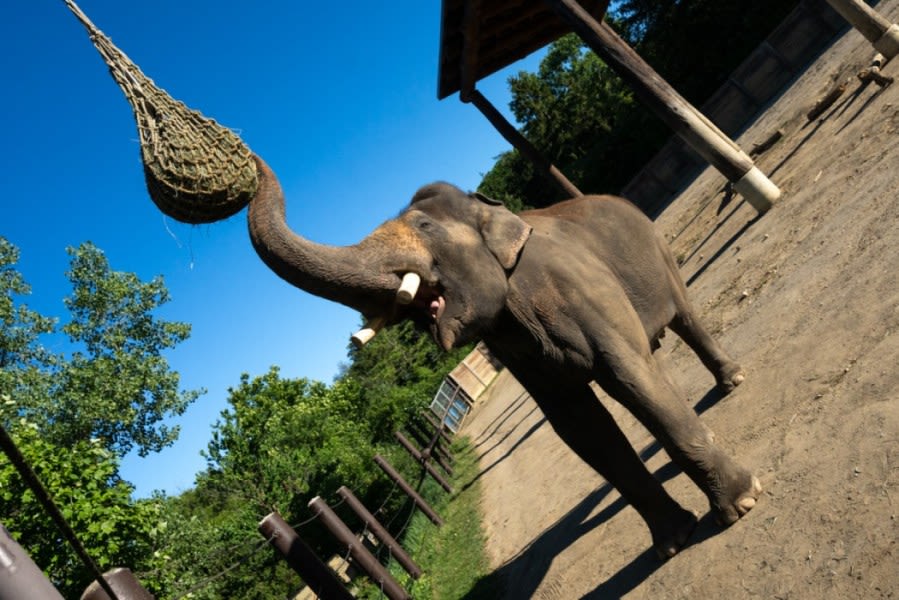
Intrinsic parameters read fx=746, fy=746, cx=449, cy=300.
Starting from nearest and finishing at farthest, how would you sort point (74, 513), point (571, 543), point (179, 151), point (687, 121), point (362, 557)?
point (179, 151), point (571, 543), point (362, 557), point (74, 513), point (687, 121)

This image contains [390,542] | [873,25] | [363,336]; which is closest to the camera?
[363,336]

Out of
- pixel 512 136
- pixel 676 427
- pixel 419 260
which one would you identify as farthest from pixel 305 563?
pixel 512 136

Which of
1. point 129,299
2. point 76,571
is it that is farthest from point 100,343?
point 76,571

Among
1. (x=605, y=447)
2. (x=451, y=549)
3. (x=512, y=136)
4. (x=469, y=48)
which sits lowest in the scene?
(x=451, y=549)

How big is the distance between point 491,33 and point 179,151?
8.13 metres

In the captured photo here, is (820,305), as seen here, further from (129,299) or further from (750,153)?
(129,299)

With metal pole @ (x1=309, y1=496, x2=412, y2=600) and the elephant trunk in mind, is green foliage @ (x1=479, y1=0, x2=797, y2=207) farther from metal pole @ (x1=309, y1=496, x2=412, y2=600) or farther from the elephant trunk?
the elephant trunk

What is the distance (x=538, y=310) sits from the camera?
13.8ft

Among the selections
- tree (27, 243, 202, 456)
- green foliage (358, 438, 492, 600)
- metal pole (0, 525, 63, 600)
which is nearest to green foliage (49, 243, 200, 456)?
tree (27, 243, 202, 456)

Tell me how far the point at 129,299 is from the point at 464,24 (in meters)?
15.8

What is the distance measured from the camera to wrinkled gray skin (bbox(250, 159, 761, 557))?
3.90 meters

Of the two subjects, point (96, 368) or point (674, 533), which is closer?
point (674, 533)

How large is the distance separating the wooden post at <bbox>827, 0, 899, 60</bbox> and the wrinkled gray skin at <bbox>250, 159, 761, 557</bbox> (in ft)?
23.6

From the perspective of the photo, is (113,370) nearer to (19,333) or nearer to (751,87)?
(19,333)
